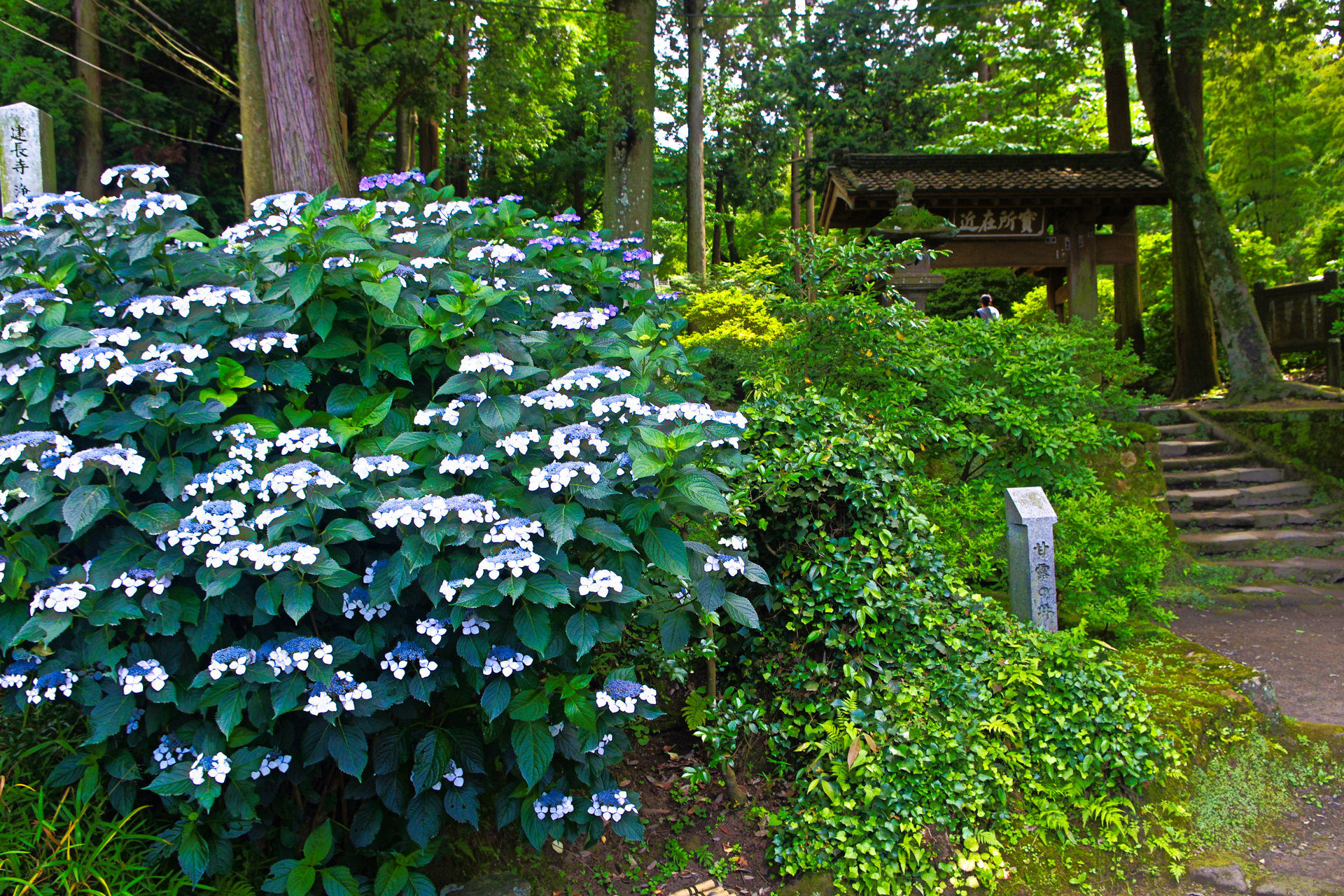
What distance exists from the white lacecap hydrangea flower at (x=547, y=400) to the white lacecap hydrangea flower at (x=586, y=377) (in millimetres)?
34

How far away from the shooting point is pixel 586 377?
96.3 inches

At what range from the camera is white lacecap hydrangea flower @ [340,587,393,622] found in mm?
2262

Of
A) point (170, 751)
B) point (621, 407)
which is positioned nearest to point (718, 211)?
point (621, 407)

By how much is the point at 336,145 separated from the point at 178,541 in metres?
5.34

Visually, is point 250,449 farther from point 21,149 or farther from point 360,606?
point 21,149

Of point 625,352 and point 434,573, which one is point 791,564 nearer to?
point 625,352

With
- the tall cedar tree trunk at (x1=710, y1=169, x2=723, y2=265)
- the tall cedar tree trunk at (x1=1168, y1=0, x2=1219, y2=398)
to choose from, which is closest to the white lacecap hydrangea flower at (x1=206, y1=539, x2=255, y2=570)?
the tall cedar tree trunk at (x1=1168, y1=0, x2=1219, y2=398)

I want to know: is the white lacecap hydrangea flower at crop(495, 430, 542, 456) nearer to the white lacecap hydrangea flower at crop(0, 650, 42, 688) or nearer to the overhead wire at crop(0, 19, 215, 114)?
the white lacecap hydrangea flower at crop(0, 650, 42, 688)

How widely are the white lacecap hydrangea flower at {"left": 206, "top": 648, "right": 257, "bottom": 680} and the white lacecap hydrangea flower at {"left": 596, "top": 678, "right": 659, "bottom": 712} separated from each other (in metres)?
0.90

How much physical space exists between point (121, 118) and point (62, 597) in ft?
56.7

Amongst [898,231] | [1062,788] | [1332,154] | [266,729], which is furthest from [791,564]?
[1332,154]

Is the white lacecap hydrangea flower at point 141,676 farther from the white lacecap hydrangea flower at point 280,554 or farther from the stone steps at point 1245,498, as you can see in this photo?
the stone steps at point 1245,498

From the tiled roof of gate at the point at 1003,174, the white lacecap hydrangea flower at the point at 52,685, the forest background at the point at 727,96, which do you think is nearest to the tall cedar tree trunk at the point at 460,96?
the forest background at the point at 727,96

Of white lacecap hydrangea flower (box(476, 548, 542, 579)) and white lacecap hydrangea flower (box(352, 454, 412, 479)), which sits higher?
white lacecap hydrangea flower (box(352, 454, 412, 479))
